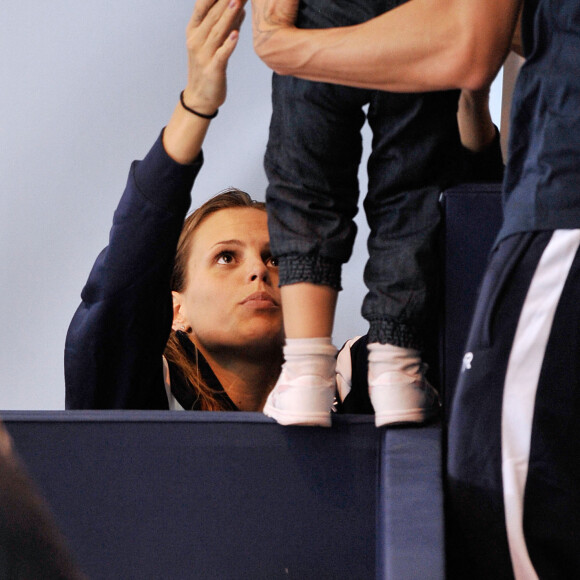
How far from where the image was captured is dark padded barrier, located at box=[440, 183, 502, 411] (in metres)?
0.95

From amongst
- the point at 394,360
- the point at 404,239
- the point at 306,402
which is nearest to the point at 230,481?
the point at 306,402

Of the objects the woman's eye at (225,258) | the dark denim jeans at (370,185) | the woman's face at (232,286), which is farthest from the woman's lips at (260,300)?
the dark denim jeans at (370,185)

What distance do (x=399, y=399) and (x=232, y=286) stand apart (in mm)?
638

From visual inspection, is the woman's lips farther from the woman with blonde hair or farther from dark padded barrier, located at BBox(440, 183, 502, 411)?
dark padded barrier, located at BBox(440, 183, 502, 411)

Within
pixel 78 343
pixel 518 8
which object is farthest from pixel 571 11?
pixel 78 343

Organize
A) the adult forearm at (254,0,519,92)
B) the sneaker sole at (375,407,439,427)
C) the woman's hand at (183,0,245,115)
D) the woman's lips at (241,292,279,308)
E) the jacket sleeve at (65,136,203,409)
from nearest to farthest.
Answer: the adult forearm at (254,0,519,92)
the sneaker sole at (375,407,439,427)
the woman's hand at (183,0,245,115)
the jacket sleeve at (65,136,203,409)
the woman's lips at (241,292,279,308)

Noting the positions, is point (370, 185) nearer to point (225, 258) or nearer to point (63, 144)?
point (225, 258)

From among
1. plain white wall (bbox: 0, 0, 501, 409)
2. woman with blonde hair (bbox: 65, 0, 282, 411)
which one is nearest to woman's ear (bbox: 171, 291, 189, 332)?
woman with blonde hair (bbox: 65, 0, 282, 411)

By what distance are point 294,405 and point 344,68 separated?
1.21 feet

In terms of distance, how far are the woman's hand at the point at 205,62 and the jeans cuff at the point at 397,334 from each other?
1.35ft

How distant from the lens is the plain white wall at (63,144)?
6.43 feet

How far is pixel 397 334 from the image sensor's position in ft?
3.06

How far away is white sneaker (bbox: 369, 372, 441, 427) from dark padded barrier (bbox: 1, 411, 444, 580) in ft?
0.12

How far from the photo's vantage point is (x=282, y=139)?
1001 mm
